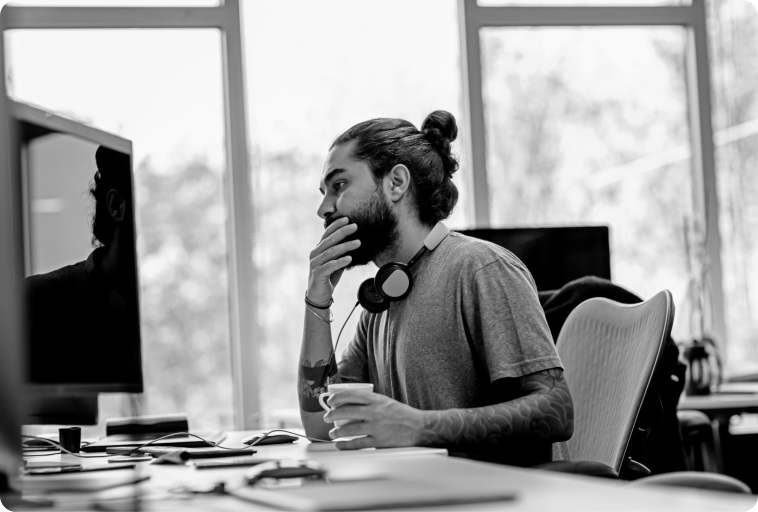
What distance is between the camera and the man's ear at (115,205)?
1605mm

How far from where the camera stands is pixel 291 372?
404 cm

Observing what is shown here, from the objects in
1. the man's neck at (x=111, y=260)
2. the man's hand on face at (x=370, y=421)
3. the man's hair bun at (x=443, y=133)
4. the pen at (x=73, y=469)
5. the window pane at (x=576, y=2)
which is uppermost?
the window pane at (x=576, y=2)

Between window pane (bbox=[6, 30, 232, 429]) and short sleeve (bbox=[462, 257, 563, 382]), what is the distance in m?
2.35

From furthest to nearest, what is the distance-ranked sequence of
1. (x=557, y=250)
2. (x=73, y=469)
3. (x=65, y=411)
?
(x=557, y=250) < (x=65, y=411) < (x=73, y=469)

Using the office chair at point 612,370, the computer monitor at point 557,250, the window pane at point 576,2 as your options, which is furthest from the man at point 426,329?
the window pane at point 576,2

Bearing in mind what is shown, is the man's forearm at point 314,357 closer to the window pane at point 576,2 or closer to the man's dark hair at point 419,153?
the man's dark hair at point 419,153

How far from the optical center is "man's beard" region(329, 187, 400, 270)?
205 cm

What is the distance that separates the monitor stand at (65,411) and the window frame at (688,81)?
2.67 meters

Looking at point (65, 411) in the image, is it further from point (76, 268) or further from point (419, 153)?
point (419, 153)

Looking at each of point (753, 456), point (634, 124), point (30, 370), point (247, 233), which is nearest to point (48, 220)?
point (30, 370)

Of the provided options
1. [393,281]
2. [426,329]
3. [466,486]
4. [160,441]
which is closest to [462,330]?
[426,329]

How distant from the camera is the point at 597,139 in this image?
4332 mm

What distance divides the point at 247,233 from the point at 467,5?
57.8 inches

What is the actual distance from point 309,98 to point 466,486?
335 centimetres
